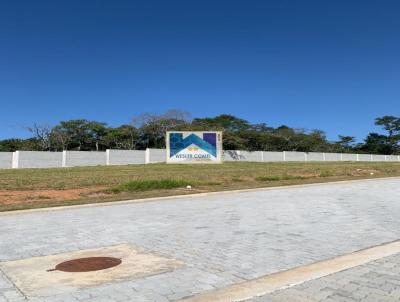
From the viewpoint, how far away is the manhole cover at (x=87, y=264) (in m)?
6.71

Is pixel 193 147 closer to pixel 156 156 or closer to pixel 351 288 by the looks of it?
pixel 156 156

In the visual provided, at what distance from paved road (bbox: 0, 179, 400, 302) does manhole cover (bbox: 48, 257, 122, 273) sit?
2.84 ft

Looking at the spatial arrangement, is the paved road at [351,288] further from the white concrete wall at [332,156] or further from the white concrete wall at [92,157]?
the white concrete wall at [332,156]

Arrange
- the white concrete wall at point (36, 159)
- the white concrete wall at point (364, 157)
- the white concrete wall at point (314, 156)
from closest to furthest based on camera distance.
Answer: the white concrete wall at point (36, 159)
the white concrete wall at point (314, 156)
the white concrete wall at point (364, 157)

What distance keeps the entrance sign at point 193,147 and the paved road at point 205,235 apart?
95.9 feet

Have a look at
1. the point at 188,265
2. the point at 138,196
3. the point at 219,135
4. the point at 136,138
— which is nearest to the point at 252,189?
the point at 138,196

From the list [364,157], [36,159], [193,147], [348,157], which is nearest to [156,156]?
[193,147]

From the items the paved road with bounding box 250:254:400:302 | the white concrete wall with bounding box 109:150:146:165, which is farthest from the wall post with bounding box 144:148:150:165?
the paved road with bounding box 250:254:400:302

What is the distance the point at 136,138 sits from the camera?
256ft

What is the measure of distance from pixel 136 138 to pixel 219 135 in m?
34.2

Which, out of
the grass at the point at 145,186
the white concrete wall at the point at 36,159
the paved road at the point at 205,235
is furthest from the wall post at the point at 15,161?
the paved road at the point at 205,235

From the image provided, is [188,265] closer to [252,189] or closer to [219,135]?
[252,189]

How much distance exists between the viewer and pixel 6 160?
152ft

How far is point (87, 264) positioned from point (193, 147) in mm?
38837
